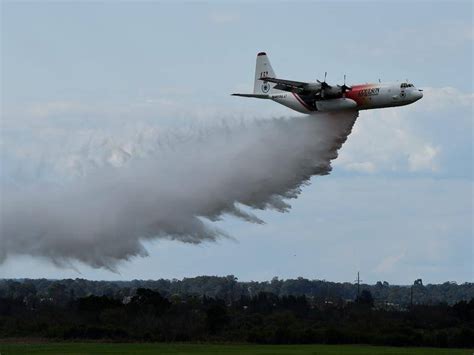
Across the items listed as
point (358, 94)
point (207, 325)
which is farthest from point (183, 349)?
point (358, 94)

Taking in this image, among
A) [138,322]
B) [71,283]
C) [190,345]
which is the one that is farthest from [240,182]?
[71,283]

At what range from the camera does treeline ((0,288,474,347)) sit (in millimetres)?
67188

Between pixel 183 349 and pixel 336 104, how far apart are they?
16.4 m

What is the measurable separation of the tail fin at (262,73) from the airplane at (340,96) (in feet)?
9.78

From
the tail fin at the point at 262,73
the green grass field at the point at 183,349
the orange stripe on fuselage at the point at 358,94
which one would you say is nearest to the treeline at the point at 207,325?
the green grass field at the point at 183,349

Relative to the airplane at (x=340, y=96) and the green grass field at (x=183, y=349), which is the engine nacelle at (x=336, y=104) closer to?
the airplane at (x=340, y=96)

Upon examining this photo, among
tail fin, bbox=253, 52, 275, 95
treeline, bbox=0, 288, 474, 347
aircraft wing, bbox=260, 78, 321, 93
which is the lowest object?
treeline, bbox=0, 288, 474, 347

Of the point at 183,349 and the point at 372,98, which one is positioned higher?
the point at 372,98

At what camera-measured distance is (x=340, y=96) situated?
52.2 metres

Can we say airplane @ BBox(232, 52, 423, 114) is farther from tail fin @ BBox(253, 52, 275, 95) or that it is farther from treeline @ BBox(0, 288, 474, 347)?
treeline @ BBox(0, 288, 474, 347)

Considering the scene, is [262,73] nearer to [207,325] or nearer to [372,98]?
[372,98]

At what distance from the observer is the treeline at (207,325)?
67.2m

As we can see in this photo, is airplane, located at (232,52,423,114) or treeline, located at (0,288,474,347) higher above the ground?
airplane, located at (232,52,423,114)

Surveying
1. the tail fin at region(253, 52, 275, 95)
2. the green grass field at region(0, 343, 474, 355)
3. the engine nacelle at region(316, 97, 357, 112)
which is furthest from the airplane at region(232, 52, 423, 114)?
the green grass field at region(0, 343, 474, 355)
